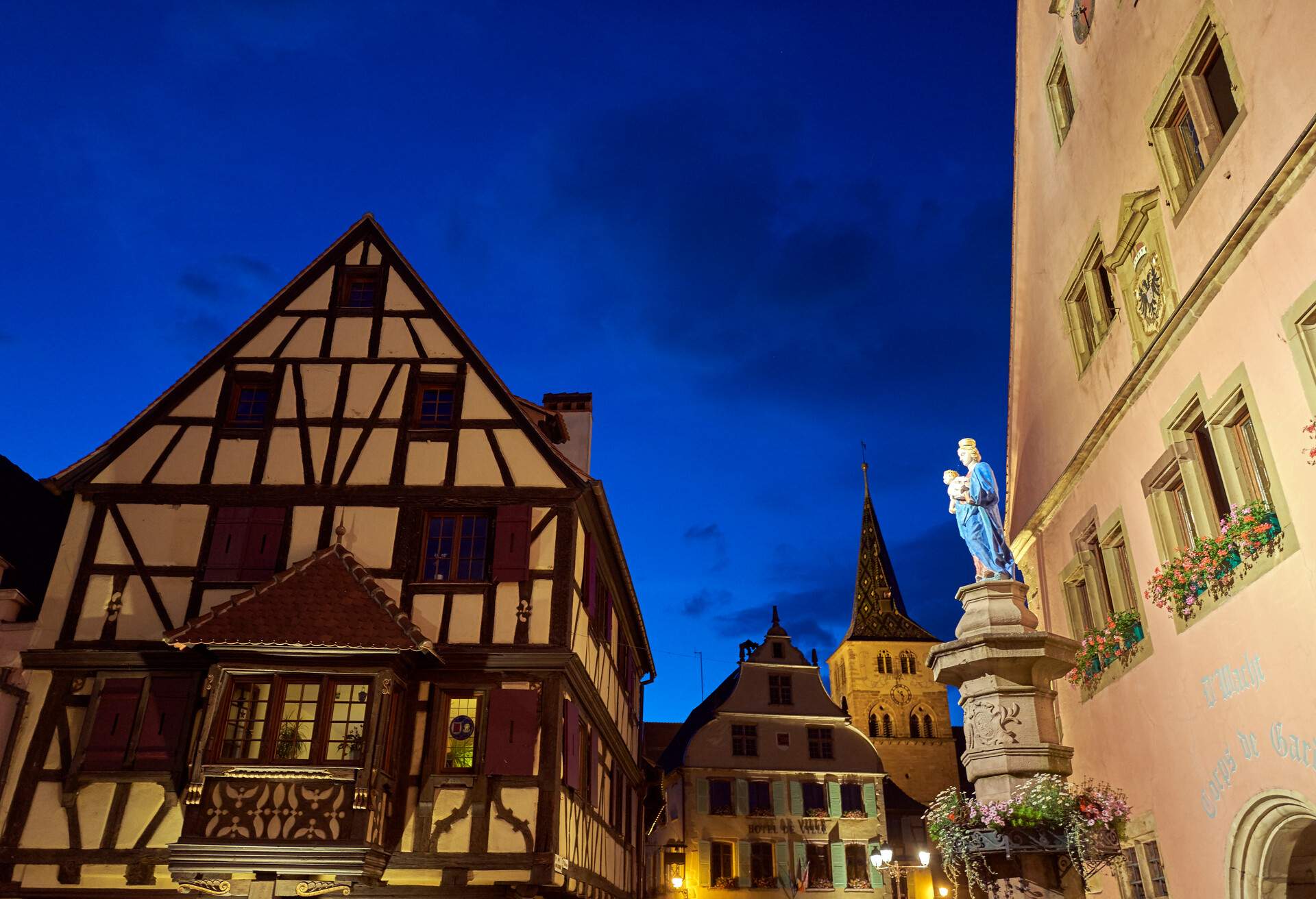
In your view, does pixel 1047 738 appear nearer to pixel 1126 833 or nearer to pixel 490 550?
pixel 1126 833

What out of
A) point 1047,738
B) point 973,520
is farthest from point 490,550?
point 1047,738

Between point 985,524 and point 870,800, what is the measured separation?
24.4 meters

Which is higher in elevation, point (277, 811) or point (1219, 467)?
point (1219, 467)

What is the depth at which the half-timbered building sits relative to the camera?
12.7 metres

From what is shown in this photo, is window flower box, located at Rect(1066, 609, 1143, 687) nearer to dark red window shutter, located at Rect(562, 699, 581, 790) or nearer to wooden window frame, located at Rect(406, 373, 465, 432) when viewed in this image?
dark red window shutter, located at Rect(562, 699, 581, 790)

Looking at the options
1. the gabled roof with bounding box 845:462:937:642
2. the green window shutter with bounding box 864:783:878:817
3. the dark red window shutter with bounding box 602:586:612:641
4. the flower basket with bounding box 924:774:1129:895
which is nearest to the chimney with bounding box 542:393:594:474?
the dark red window shutter with bounding box 602:586:612:641

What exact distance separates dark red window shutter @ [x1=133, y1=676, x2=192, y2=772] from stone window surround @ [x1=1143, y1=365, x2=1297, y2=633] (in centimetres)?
1249

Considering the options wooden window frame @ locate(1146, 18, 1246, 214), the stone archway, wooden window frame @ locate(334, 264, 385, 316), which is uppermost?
wooden window frame @ locate(334, 264, 385, 316)

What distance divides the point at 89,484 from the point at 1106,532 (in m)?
14.6

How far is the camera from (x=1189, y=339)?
9383 mm

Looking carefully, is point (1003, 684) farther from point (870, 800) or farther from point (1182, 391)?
point (870, 800)

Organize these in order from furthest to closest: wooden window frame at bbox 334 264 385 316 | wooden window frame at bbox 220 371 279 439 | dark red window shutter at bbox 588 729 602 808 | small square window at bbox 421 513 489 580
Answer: wooden window frame at bbox 334 264 385 316 < dark red window shutter at bbox 588 729 602 808 < wooden window frame at bbox 220 371 279 439 < small square window at bbox 421 513 489 580

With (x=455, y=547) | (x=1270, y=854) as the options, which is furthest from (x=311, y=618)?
(x=1270, y=854)

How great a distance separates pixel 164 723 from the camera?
13.6 m
